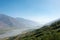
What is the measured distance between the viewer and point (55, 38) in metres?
60.7

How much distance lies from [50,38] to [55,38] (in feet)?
10.5

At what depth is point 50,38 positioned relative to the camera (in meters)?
63.2

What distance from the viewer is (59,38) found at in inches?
2351

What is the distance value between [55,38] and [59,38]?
192 centimetres

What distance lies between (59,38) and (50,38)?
5043 millimetres
